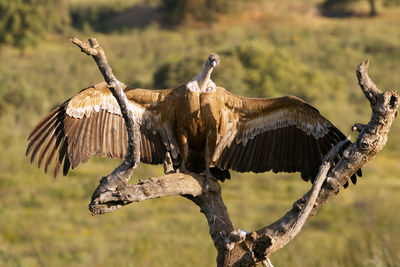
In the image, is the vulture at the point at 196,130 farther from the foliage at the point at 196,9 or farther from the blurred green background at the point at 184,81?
the foliage at the point at 196,9

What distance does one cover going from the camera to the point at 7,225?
16.8m

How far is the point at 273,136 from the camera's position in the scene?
280 inches

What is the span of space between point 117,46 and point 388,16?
70.4 feet

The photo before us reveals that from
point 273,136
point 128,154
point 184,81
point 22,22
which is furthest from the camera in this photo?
point 22,22

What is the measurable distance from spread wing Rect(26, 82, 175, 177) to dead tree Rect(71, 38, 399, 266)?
1622mm

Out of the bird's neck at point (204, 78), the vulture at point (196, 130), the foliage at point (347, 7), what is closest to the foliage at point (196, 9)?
the foliage at point (347, 7)

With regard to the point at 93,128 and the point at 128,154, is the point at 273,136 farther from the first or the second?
the point at 128,154

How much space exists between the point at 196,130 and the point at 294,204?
2.06 meters

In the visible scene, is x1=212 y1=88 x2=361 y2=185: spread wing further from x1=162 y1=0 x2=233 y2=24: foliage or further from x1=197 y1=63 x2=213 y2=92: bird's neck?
x1=162 y1=0 x2=233 y2=24: foliage

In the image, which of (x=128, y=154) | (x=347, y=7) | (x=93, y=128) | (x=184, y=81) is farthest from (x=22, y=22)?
(x=128, y=154)

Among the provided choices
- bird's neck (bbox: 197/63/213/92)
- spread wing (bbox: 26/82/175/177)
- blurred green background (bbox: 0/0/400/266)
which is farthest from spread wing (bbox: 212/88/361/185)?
blurred green background (bbox: 0/0/400/266)

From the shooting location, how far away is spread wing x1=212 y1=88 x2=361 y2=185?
6.83m

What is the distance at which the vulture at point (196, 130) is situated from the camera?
682 centimetres

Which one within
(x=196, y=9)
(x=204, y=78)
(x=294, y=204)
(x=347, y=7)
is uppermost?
(x=347, y=7)
